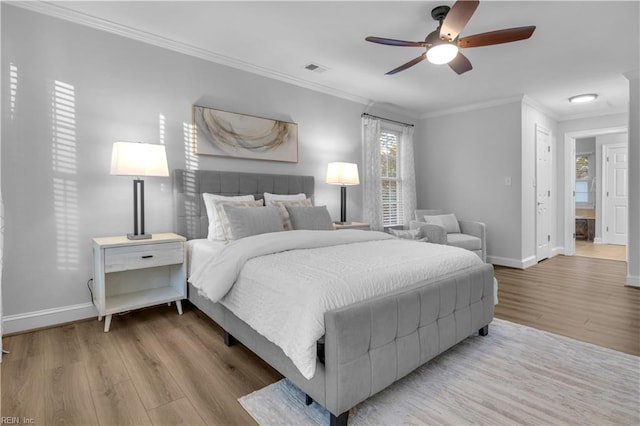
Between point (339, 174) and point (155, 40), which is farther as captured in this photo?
point (339, 174)

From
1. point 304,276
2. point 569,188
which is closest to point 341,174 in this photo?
point 304,276

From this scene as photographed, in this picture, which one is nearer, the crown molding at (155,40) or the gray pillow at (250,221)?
the crown molding at (155,40)

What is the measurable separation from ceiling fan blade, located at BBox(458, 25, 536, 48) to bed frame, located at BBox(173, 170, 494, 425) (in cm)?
161

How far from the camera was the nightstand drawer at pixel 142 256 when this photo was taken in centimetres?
253

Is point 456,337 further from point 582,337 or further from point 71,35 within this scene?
point 71,35

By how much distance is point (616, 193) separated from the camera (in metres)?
6.91

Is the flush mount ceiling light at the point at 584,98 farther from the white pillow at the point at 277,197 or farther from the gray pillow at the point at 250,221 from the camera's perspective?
the gray pillow at the point at 250,221

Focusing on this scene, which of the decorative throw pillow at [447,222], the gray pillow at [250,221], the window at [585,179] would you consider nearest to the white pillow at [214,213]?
the gray pillow at [250,221]

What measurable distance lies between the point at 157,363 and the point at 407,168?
4537 millimetres

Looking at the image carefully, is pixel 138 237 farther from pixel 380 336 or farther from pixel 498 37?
pixel 498 37

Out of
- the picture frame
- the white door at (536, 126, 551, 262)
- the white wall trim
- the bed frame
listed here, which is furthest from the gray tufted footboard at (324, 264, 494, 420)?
the white door at (536, 126, 551, 262)

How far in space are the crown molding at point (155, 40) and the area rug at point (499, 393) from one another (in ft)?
9.99

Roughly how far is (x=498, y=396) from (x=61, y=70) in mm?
3744

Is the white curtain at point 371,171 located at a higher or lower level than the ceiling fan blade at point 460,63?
lower
